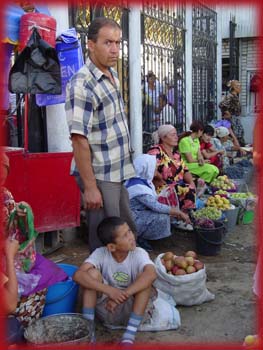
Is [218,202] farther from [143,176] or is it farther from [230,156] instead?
[230,156]

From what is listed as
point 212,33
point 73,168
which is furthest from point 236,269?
point 212,33

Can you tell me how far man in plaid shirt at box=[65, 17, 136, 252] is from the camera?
9.90 feet

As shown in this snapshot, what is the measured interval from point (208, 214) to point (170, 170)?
629 mm

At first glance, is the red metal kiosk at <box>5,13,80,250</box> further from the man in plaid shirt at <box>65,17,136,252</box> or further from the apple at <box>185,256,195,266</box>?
the apple at <box>185,256,195,266</box>

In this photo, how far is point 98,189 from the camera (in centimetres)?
316

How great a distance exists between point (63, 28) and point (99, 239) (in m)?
2.34

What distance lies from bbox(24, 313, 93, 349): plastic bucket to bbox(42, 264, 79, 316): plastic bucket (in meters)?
0.19

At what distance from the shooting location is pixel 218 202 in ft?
19.6

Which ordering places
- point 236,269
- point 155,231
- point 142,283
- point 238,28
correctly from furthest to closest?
point 238,28 < point 155,231 < point 236,269 < point 142,283

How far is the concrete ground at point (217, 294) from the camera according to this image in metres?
3.28

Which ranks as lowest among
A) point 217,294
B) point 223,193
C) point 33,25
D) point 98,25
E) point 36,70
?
point 217,294

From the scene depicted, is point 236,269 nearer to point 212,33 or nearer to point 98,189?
point 98,189

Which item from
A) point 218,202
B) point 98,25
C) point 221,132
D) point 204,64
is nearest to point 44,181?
point 98,25

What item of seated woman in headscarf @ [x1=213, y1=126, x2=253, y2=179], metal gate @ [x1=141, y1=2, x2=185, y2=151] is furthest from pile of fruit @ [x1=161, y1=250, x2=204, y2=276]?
seated woman in headscarf @ [x1=213, y1=126, x2=253, y2=179]
